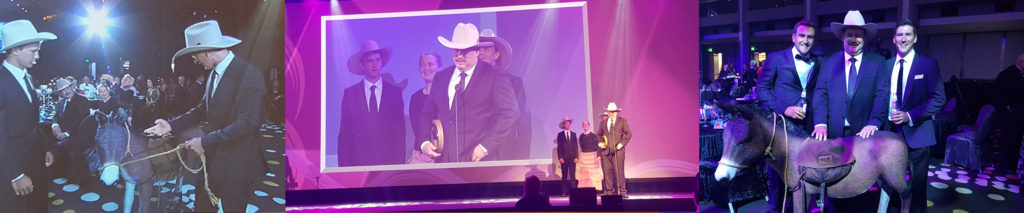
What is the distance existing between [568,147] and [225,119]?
117 inches

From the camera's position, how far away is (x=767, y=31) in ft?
15.1

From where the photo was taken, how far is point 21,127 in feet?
16.9

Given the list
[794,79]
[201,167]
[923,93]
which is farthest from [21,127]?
[923,93]

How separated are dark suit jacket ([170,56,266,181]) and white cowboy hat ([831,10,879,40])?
4.58 m

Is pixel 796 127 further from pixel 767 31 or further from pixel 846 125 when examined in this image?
pixel 767 31

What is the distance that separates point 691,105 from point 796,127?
1097 millimetres

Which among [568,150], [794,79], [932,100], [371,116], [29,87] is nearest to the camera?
[932,100]

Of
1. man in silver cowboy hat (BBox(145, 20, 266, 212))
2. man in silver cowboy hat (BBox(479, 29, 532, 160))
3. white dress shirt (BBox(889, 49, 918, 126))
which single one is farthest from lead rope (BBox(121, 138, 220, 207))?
white dress shirt (BBox(889, 49, 918, 126))

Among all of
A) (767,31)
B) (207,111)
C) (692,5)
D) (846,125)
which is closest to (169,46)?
(207,111)

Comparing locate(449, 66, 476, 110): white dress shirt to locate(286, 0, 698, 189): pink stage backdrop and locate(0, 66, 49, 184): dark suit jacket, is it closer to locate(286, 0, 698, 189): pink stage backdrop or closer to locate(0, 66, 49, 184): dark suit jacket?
locate(286, 0, 698, 189): pink stage backdrop

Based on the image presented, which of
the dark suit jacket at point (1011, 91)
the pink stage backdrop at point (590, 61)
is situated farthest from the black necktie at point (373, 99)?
the dark suit jacket at point (1011, 91)

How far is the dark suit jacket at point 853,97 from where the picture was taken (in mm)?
4141

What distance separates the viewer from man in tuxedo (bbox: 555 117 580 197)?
5172mm

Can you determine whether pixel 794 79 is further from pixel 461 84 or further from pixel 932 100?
pixel 461 84
